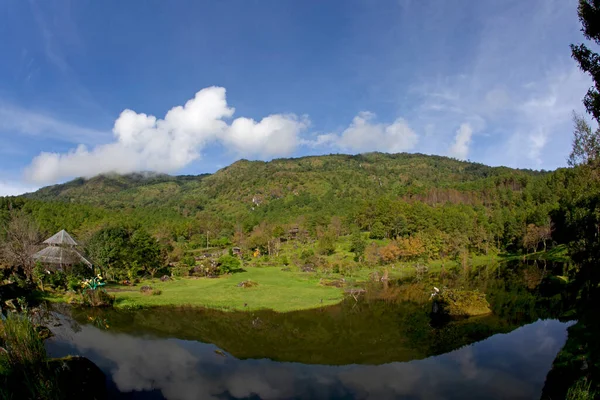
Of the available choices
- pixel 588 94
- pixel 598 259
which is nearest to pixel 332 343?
pixel 588 94

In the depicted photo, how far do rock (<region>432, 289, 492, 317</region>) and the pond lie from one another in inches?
43.8

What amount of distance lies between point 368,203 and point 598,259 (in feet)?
293

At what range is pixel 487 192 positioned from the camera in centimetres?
14638

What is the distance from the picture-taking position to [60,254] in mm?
46344

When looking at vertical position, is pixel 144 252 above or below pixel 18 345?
above

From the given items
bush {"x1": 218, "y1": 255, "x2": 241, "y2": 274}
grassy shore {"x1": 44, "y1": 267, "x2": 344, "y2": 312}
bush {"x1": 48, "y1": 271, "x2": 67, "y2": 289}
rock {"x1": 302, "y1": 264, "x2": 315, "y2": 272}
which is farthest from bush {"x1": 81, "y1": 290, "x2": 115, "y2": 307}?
rock {"x1": 302, "y1": 264, "x2": 315, "y2": 272}

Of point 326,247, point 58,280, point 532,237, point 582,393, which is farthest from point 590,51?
point 532,237

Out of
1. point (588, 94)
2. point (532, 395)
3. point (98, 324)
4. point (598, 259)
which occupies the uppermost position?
point (588, 94)

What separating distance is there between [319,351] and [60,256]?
41.4 meters

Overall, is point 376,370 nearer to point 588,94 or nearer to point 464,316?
point 464,316

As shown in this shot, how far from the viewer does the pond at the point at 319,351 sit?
57.3 feet

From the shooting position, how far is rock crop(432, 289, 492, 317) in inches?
1167

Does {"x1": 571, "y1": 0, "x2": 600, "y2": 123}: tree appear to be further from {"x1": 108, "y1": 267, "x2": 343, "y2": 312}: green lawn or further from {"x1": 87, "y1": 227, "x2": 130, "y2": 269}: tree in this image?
{"x1": 87, "y1": 227, "x2": 130, "y2": 269}: tree

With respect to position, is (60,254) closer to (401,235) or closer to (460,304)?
(460,304)
